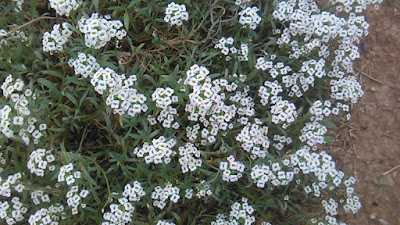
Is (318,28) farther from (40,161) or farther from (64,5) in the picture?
(40,161)

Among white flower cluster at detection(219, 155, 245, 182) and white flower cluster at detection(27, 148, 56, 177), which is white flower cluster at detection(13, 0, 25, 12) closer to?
white flower cluster at detection(27, 148, 56, 177)

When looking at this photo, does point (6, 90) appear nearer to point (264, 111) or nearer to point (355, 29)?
point (264, 111)

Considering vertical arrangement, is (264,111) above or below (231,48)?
below

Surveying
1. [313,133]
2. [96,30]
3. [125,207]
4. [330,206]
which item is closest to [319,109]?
[313,133]

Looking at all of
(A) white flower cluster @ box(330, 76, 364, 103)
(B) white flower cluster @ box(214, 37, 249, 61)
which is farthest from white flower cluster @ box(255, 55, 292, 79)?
(A) white flower cluster @ box(330, 76, 364, 103)

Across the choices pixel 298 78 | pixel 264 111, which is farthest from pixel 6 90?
pixel 298 78
